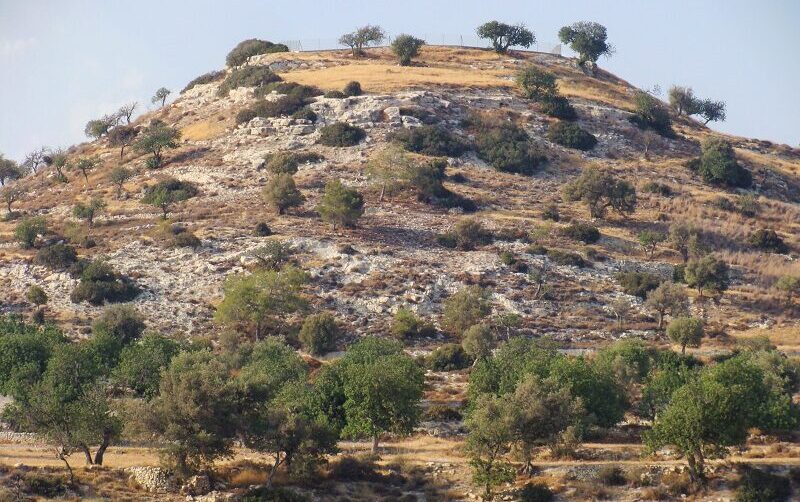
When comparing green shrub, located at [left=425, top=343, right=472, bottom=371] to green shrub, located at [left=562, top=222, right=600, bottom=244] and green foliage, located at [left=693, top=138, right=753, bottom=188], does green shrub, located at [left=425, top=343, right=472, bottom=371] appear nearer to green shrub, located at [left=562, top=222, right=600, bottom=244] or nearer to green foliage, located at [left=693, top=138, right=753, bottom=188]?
green shrub, located at [left=562, top=222, right=600, bottom=244]

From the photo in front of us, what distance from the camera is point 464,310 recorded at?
283 ft

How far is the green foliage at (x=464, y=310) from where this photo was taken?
282ft

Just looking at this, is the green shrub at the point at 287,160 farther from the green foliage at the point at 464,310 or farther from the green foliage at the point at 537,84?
the green foliage at the point at 464,310

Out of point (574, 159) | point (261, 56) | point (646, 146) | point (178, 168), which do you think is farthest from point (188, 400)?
point (261, 56)

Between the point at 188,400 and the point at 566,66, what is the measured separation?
120320mm

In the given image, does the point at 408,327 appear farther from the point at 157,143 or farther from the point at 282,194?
the point at 157,143

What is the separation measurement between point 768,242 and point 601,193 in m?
16.3

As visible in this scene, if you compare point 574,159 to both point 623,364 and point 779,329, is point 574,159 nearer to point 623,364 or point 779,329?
point 779,329

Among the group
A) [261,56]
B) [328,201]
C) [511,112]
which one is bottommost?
[328,201]

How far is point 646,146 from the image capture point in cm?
13512

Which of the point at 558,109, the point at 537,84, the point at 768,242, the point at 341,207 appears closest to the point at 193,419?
the point at 341,207

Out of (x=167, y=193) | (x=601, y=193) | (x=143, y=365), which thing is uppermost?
(x=167, y=193)

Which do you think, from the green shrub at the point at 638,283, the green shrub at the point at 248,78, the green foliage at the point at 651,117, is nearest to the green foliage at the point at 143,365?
the green shrub at the point at 638,283

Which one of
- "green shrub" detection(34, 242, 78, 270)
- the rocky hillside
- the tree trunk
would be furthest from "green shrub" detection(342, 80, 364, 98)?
the tree trunk
